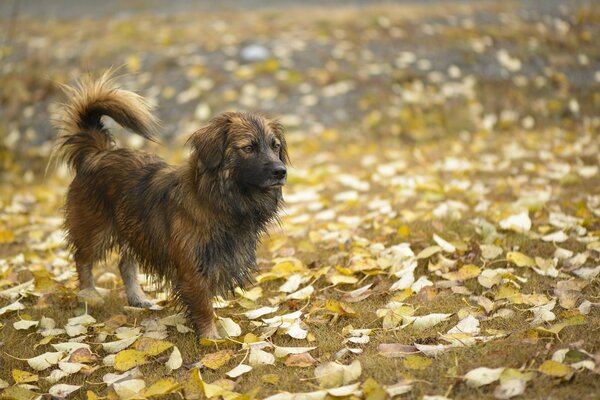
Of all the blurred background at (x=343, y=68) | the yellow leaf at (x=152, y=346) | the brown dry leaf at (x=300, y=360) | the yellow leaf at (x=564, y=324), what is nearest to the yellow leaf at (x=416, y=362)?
the brown dry leaf at (x=300, y=360)

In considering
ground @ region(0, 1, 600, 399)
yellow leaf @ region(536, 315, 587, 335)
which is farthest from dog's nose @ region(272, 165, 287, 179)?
yellow leaf @ region(536, 315, 587, 335)

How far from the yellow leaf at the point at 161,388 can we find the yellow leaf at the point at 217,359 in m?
0.28

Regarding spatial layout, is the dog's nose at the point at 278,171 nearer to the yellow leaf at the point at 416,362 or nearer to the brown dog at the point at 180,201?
the brown dog at the point at 180,201

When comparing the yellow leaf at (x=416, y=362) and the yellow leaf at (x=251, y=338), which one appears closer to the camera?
the yellow leaf at (x=416, y=362)

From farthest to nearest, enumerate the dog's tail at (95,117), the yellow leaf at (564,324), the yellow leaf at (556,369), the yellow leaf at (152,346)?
1. the dog's tail at (95,117)
2. the yellow leaf at (152,346)
3. the yellow leaf at (564,324)
4. the yellow leaf at (556,369)

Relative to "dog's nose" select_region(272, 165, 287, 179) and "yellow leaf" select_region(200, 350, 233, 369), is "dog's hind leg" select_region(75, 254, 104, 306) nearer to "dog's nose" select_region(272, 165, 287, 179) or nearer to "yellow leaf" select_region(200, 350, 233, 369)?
"yellow leaf" select_region(200, 350, 233, 369)

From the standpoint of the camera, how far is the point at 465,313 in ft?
11.7

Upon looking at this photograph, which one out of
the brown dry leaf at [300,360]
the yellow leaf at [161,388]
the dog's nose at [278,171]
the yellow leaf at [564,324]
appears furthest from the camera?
the dog's nose at [278,171]

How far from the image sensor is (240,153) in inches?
145

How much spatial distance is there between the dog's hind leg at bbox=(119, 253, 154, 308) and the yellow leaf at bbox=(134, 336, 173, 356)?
0.88m

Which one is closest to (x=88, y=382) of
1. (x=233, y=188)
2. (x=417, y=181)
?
(x=233, y=188)

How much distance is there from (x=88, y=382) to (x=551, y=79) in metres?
9.10

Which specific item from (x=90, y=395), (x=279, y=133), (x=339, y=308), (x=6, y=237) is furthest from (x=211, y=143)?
(x=6, y=237)

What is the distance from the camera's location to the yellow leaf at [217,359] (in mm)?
3281
